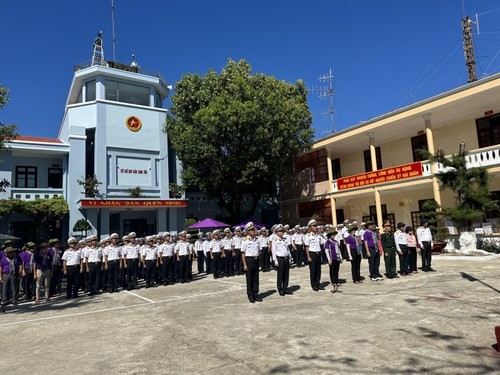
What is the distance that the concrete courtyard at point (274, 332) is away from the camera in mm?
4543

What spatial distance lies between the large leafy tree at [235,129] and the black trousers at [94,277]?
9941 mm

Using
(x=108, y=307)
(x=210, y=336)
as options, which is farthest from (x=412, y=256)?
(x=108, y=307)

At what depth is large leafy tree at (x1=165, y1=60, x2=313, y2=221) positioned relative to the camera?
19719 mm

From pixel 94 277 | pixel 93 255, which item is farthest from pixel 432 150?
pixel 94 277

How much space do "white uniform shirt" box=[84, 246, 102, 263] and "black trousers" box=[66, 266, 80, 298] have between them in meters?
0.40

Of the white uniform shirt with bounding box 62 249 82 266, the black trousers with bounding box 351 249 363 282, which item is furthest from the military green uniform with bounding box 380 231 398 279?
the white uniform shirt with bounding box 62 249 82 266

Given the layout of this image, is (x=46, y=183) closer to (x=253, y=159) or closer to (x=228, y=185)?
(x=228, y=185)

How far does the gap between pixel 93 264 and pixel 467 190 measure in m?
13.7

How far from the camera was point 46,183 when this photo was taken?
22703 millimetres

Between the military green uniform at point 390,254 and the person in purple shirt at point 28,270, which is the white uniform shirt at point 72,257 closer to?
the person in purple shirt at point 28,270

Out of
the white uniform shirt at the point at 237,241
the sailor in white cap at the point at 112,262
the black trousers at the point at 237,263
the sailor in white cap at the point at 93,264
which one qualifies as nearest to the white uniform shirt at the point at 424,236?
the white uniform shirt at the point at 237,241

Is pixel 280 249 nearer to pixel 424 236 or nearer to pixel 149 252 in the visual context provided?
pixel 149 252

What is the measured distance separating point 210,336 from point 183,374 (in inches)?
59.1

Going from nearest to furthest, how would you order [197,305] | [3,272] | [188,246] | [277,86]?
1. [197,305]
2. [3,272]
3. [188,246]
4. [277,86]
